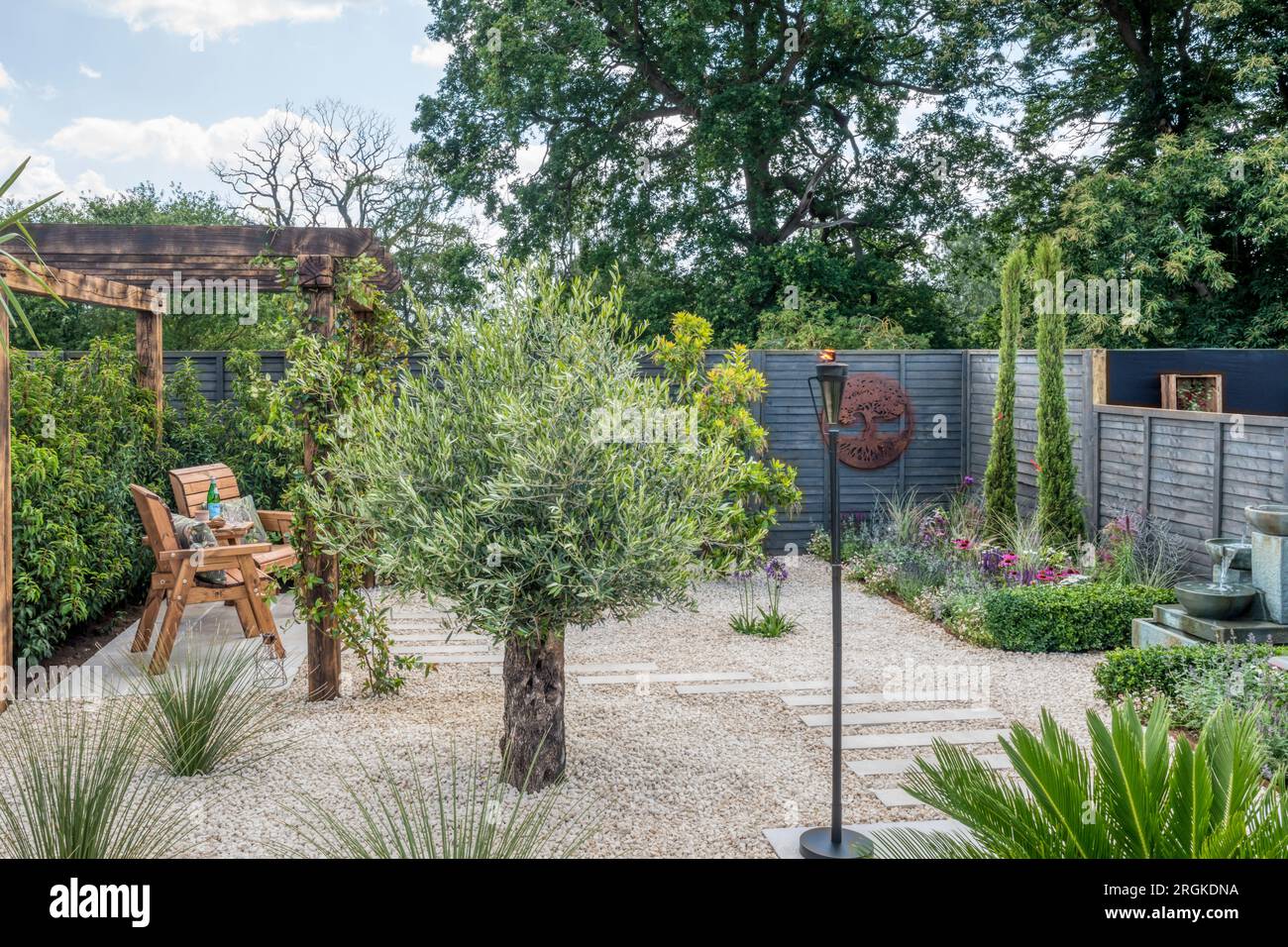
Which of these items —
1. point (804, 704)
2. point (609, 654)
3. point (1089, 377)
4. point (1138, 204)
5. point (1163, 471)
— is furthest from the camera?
point (1138, 204)

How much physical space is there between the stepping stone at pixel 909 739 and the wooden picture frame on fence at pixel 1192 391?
5.89 metres

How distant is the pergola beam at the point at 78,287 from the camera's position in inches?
201

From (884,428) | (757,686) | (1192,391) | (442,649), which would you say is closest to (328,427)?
(442,649)

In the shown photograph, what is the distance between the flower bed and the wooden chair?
438cm

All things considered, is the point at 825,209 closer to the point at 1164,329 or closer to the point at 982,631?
the point at 1164,329

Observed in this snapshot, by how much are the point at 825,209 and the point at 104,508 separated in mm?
11964

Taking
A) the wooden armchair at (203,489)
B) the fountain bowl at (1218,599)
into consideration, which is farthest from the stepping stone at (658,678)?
the fountain bowl at (1218,599)

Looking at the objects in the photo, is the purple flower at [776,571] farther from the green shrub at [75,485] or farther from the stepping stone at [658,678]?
the green shrub at [75,485]

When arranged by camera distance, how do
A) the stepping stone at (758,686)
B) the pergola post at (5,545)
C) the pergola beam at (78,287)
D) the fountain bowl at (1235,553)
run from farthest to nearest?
1. the fountain bowl at (1235,553)
2. the stepping stone at (758,686)
3. the pergola beam at (78,287)
4. the pergola post at (5,545)

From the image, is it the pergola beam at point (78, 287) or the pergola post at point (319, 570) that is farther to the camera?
the pergola beam at point (78, 287)

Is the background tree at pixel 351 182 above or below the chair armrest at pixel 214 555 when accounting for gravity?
above
